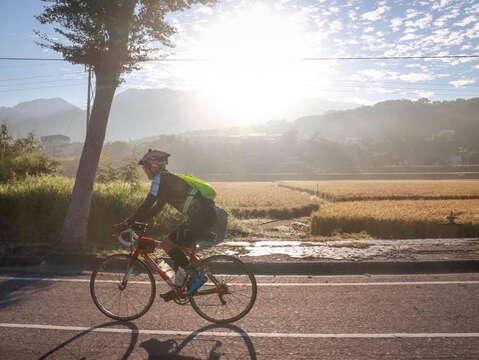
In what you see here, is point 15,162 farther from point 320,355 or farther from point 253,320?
point 320,355

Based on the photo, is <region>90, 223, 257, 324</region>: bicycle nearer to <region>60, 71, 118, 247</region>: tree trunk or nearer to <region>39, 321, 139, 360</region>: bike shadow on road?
<region>39, 321, 139, 360</region>: bike shadow on road

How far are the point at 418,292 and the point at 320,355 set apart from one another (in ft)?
9.88

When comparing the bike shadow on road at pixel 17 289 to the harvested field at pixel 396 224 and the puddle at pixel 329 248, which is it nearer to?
the puddle at pixel 329 248

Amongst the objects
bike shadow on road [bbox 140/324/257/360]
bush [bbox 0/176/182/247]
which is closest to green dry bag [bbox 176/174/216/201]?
bike shadow on road [bbox 140/324/257/360]

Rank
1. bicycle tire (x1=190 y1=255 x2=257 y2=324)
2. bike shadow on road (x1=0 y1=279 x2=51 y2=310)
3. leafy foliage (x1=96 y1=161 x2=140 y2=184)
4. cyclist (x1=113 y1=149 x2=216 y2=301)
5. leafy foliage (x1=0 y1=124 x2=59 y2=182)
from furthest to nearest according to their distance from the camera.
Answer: leafy foliage (x1=96 y1=161 x2=140 y2=184) → leafy foliage (x1=0 y1=124 x2=59 y2=182) → bike shadow on road (x1=0 y1=279 x2=51 y2=310) → bicycle tire (x1=190 y1=255 x2=257 y2=324) → cyclist (x1=113 y1=149 x2=216 y2=301)

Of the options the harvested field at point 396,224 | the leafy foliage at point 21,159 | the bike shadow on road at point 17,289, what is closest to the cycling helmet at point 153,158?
the bike shadow on road at point 17,289

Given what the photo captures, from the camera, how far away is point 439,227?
15.9 meters

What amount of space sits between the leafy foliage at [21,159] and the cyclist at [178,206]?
1270cm

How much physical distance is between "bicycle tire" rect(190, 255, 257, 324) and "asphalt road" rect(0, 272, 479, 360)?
144mm

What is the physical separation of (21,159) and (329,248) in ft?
50.9

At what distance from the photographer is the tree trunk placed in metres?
9.23

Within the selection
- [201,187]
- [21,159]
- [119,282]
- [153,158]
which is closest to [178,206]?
[201,187]

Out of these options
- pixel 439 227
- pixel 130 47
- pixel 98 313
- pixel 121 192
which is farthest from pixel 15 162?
pixel 439 227

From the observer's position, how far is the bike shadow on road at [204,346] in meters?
3.90
